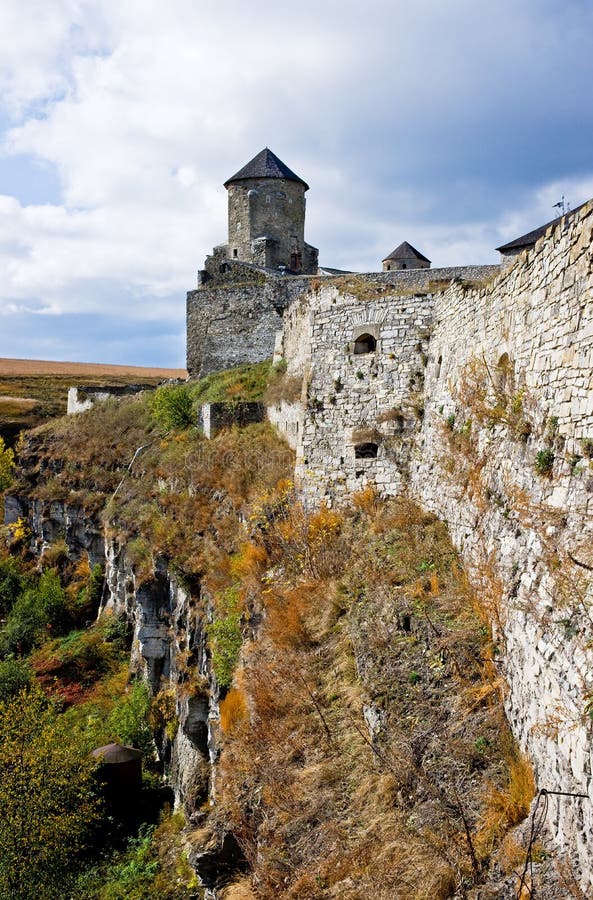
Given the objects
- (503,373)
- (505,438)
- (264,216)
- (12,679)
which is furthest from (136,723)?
(264,216)

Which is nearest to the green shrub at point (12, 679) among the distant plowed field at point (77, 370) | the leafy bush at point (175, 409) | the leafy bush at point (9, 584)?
the leafy bush at point (9, 584)

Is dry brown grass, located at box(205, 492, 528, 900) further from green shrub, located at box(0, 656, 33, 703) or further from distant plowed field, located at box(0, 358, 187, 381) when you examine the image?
distant plowed field, located at box(0, 358, 187, 381)

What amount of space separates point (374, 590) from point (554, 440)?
4.32 m

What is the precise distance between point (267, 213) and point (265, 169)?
2.47 metres

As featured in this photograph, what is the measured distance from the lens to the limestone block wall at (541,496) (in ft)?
17.1

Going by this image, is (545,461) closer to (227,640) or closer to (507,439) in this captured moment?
(507,439)

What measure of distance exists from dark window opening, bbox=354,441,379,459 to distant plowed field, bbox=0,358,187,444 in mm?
46897

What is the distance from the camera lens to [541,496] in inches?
257

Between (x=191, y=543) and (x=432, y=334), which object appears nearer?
(x=432, y=334)

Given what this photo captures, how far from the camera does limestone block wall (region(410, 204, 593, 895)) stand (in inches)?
205

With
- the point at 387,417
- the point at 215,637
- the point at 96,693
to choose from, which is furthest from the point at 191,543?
the point at 96,693

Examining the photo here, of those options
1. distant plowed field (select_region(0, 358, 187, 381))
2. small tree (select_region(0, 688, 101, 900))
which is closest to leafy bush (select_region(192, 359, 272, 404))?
small tree (select_region(0, 688, 101, 900))

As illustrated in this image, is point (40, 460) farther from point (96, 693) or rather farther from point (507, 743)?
point (507, 743)

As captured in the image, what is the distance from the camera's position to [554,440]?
6.31 meters
